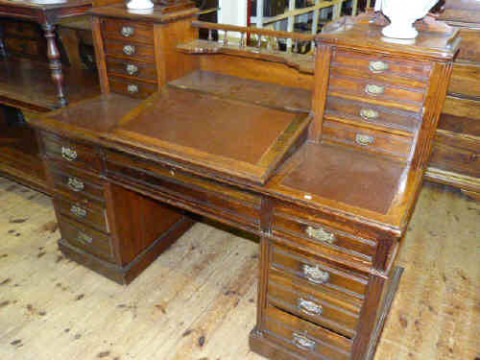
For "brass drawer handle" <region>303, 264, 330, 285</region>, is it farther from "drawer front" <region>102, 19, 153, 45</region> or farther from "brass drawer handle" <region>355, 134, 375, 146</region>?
"drawer front" <region>102, 19, 153, 45</region>

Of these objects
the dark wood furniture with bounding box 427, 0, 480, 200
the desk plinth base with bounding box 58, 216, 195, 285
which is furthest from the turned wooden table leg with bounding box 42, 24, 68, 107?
the dark wood furniture with bounding box 427, 0, 480, 200

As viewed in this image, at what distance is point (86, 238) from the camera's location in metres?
2.39

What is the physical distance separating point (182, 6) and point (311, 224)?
1317mm

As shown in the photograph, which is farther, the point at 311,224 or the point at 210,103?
the point at 210,103

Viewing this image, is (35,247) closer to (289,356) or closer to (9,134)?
(9,134)

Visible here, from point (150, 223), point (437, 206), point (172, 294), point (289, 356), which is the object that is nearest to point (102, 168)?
point (150, 223)

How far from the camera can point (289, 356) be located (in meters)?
1.89

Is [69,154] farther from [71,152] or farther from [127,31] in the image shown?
[127,31]

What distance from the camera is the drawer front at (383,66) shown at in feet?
5.03

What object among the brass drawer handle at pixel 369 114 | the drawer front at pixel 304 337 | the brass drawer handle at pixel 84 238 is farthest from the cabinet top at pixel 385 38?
the brass drawer handle at pixel 84 238

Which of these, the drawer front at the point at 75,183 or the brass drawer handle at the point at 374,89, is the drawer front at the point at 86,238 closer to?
the drawer front at the point at 75,183

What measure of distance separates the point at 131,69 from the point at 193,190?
0.83 m

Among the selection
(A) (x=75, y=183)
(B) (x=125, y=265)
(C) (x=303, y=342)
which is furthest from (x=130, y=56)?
(C) (x=303, y=342)

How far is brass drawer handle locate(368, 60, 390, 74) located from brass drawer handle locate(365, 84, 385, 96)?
0.05m
